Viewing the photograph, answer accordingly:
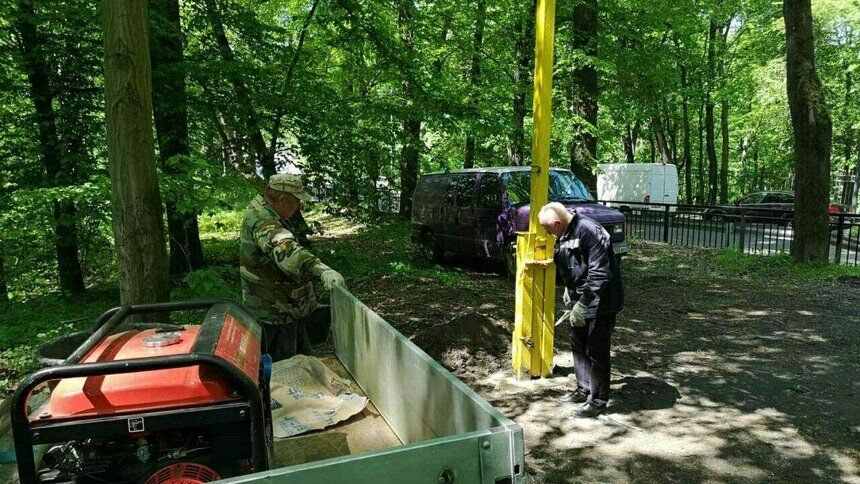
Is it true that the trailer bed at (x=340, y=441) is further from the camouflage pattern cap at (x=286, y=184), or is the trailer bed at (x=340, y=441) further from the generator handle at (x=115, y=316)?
the camouflage pattern cap at (x=286, y=184)

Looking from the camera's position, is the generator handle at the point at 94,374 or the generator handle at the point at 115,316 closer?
the generator handle at the point at 94,374

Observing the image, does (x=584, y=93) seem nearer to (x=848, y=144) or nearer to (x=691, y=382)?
(x=691, y=382)

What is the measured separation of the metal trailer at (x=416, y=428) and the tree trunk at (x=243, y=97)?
455 centimetres

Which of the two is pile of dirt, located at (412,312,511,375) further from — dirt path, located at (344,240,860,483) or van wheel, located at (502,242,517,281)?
van wheel, located at (502,242,517,281)

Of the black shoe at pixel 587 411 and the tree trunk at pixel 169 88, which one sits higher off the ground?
the tree trunk at pixel 169 88

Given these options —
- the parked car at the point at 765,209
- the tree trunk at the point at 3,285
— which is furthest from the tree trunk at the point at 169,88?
the parked car at the point at 765,209

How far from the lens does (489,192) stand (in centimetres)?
1080

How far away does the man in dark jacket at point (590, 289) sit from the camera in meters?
4.46

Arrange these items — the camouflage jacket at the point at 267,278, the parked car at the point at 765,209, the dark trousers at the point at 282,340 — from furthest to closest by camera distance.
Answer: the parked car at the point at 765,209 → the dark trousers at the point at 282,340 → the camouflage jacket at the point at 267,278

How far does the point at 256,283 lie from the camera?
3.85 meters

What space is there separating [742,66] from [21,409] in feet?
99.2

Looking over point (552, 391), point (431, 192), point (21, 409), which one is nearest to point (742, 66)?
point (431, 192)

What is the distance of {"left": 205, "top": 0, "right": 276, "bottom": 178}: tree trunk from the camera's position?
7.55m

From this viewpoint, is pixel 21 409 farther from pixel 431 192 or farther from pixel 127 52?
pixel 431 192
